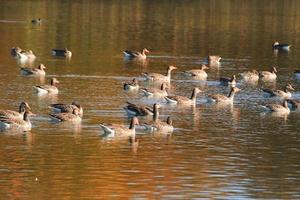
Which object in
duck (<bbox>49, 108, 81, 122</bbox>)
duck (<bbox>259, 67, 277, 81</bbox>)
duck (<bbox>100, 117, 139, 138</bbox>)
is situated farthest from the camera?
duck (<bbox>259, 67, 277, 81</bbox>)

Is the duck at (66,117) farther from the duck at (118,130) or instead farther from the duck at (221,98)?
the duck at (221,98)

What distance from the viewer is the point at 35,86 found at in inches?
1869

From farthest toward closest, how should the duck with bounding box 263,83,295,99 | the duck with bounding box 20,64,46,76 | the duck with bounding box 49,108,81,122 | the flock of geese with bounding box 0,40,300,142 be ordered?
the duck with bounding box 20,64,46,76
the duck with bounding box 263,83,295,99
the duck with bounding box 49,108,81,122
the flock of geese with bounding box 0,40,300,142

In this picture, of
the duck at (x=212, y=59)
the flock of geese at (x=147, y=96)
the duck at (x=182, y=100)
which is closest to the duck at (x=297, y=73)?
the flock of geese at (x=147, y=96)

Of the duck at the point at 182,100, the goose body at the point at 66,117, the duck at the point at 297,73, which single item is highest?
the goose body at the point at 66,117

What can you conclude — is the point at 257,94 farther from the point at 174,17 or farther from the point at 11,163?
the point at 174,17

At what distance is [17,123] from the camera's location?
36875 mm

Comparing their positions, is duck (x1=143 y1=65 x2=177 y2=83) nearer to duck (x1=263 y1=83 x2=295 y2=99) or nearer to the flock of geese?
the flock of geese

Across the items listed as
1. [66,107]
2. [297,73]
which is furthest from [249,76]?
[66,107]

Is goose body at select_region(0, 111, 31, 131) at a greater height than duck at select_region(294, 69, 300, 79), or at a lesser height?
greater

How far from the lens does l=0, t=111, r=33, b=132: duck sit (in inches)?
1453

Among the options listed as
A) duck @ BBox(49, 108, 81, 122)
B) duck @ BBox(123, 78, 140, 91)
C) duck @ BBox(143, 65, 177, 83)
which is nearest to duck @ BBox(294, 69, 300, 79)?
duck @ BBox(143, 65, 177, 83)

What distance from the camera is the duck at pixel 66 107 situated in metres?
39.6

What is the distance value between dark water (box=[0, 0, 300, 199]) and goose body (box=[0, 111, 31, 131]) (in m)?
0.42
